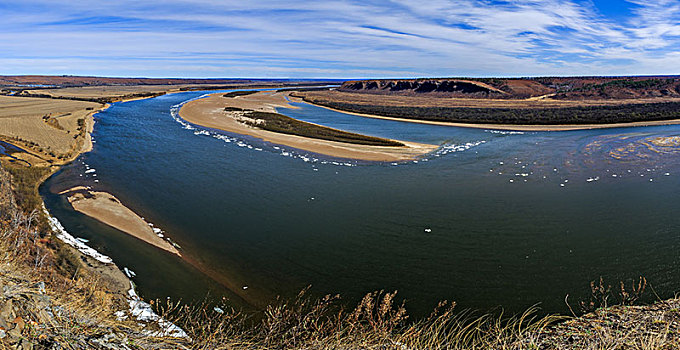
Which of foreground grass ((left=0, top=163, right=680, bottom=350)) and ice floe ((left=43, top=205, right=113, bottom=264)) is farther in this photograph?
ice floe ((left=43, top=205, right=113, bottom=264))

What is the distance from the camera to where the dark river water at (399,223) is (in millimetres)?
8922

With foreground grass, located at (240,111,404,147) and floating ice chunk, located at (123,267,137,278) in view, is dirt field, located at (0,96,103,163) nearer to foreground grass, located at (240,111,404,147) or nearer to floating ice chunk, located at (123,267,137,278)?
foreground grass, located at (240,111,404,147)

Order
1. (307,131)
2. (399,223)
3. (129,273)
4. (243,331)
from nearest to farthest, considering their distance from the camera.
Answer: (243,331)
(129,273)
(399,223)
(307,131)

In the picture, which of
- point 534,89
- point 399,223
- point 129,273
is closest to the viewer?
point 129,273

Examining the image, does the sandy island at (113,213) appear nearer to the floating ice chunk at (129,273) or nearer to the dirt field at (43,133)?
the floating ice chunk at (129,273)

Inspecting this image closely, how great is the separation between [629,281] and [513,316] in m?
3.56

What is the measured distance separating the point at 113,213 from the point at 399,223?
10.3 meters

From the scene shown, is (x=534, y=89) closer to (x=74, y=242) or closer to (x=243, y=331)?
(x=74, y=242)

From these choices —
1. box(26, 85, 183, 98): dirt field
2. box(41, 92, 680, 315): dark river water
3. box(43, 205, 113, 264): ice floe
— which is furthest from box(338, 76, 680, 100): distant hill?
box(43, 205, 113, 264): ice floe

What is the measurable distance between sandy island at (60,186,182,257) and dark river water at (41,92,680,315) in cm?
35

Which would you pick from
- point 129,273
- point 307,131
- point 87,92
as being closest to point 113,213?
point 129,273

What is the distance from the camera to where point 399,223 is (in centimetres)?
1236

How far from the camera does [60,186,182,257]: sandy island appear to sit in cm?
1109

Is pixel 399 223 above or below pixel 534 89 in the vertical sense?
below
